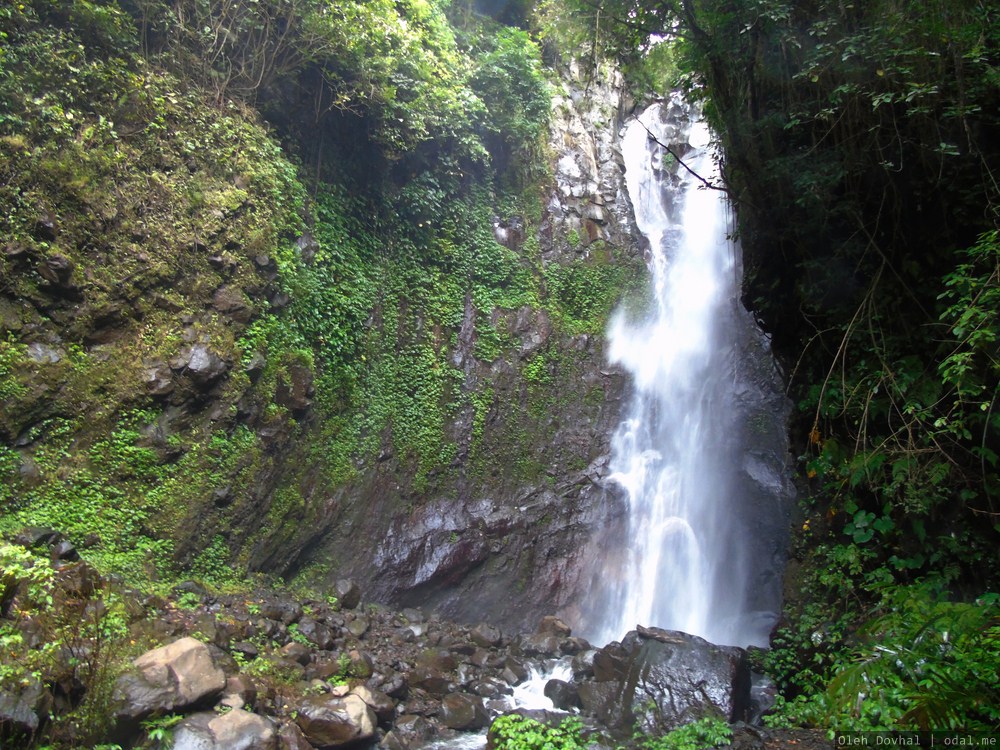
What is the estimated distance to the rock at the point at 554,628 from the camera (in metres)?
10.3

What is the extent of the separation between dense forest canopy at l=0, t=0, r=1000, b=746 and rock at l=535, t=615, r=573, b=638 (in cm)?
276

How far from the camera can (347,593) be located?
9.34 metres

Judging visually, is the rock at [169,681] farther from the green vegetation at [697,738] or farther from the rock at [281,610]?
the green vegetation at [697,738]

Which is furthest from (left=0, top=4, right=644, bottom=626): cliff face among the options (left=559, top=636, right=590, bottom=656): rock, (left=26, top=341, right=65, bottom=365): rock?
(left=559, top=636, right=590, bottom=656): rock

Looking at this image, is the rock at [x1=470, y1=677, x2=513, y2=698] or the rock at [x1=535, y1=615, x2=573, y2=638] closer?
the rock at [x1=470, y1=677, x2=513, y2=698]

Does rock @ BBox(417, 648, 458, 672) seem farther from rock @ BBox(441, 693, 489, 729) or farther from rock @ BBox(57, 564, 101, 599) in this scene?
rock @ BBox(57, 564, 101, 599)

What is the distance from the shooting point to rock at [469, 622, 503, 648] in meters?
9.57

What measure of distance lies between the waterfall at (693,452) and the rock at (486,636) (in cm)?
240

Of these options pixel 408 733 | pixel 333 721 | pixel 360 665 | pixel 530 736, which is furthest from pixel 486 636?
pixel 333 721

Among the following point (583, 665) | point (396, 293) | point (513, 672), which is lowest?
point (513, 672)

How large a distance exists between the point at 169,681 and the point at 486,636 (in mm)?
5214

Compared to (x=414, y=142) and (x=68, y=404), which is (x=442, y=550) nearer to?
(x=68, y=404)

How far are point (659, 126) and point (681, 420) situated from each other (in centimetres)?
975

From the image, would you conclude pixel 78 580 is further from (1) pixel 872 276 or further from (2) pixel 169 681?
(1) pixel 872 276
